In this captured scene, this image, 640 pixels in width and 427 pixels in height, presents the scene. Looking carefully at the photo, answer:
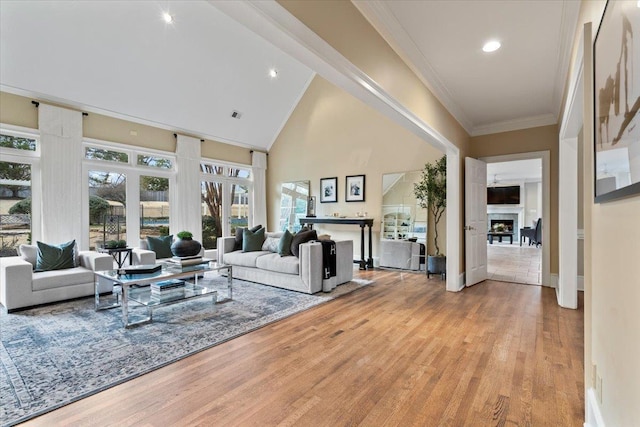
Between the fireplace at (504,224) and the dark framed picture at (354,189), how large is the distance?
8871 mm

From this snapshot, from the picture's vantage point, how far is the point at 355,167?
6.88 metres

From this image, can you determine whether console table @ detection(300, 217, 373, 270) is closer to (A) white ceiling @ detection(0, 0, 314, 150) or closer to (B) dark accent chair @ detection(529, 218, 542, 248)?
(A) white ceiling @ detection(0, 0, 314, 150)

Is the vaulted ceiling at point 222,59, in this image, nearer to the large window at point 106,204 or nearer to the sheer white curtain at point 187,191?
the sheer white curtain at point 187,191

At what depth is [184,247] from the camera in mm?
4012

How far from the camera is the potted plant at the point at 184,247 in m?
4.00

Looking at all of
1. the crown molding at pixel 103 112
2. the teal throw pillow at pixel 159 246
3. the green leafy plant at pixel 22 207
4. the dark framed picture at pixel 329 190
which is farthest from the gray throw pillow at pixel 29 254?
the dark framed picture at pixel 329 190

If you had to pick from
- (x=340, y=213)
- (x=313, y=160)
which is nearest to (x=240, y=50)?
(x=313, y=160)

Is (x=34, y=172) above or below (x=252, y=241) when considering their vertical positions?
above

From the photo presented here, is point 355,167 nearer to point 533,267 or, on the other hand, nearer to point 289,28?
point 533,267

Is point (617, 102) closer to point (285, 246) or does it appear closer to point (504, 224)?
point (285, 246)

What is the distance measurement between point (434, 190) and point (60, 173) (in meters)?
6.25

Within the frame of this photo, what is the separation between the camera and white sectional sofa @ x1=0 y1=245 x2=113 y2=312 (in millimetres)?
3482

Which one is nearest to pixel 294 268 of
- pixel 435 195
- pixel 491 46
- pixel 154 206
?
pixel 435 195

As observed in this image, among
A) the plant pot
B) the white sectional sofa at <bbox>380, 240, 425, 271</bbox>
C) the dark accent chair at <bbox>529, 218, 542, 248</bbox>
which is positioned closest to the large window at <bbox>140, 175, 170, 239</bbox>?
the white sectional sofa at <bbox>380, 240, 425, 271</bbox>
